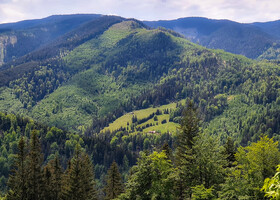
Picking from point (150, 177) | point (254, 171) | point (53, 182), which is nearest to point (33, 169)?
point (53, 182)

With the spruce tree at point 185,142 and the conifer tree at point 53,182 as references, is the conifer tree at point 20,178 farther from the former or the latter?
the spruce tree at point 185,142

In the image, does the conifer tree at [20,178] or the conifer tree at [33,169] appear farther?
the conifer tree at [33,169]

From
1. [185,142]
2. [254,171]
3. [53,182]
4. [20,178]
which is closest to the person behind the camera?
[254,171]

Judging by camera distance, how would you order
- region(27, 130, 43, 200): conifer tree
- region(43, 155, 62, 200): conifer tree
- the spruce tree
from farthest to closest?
1. region(43, 155, 62, 200): conifer tree
2. region(27, 130, 43, 200): conifer tree
3. the spruce tree

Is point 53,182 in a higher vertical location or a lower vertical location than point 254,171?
lower

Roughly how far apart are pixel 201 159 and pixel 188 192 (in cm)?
609

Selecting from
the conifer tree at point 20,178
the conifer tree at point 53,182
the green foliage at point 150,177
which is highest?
the green foliage at point 150,177

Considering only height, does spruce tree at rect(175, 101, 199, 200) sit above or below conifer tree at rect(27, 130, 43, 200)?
above

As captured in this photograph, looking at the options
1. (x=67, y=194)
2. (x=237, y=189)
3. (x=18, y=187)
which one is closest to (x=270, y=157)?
(x=237, y=189)

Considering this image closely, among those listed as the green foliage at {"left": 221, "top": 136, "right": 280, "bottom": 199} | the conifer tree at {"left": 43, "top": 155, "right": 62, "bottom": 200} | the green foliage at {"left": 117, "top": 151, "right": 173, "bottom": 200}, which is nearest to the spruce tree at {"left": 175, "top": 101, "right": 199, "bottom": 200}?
the green foliage at {"left": 117, "top": 151, "right": 173, "bottom": 200}

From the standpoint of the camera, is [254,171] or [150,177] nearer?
[254,171]

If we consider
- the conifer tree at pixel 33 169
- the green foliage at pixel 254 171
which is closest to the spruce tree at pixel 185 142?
the green foliage at pixel 254 171

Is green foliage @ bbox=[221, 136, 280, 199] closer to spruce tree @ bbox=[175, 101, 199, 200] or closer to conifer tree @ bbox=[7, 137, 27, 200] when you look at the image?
spruce tree @ bbox=[175, 101, 199, 200]

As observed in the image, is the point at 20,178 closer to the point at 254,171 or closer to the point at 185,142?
the point at 185,142
